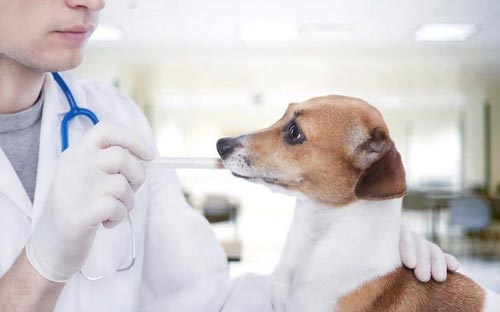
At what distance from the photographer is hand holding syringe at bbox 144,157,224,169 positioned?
56 cm

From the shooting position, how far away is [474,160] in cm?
554

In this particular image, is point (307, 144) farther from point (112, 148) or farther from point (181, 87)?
point (181, 87)

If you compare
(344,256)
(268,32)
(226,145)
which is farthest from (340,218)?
(268,32)

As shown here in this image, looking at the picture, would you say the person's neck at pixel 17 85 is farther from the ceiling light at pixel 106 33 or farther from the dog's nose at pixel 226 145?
the ceiling light at pixel 106 33

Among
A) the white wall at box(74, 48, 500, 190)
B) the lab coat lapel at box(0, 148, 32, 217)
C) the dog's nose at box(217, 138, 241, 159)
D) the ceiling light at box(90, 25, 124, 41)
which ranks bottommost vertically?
the white wall at box(74, 48, 500, 190)

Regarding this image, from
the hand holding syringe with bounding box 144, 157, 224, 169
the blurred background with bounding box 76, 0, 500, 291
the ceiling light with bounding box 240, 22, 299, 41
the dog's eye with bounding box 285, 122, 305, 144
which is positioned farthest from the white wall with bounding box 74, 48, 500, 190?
the hand holding syringe with bounding box 144, 157, 224, 169

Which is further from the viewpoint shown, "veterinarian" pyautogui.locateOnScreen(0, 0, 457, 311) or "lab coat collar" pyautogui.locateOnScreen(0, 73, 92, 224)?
"lab coat collar" pyautogui.locateOnScreen(0, 73, 92, 224)

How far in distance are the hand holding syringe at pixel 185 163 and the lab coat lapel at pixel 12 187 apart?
0.20m

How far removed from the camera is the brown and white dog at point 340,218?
1.98ft

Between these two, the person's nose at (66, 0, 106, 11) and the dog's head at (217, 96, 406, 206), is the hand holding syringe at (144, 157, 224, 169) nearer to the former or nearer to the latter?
the dog's head at (217, 96, 406, 206)

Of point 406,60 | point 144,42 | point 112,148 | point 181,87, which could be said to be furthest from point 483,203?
point 112,148

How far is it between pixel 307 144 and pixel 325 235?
12 cm

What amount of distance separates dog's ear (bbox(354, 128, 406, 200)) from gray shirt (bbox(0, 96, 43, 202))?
0.46 metres

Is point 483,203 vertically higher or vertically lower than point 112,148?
lower
